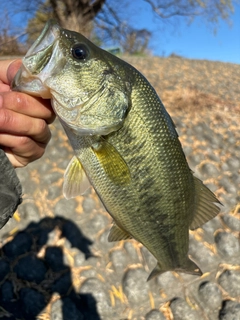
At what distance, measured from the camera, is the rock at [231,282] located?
3.22 m

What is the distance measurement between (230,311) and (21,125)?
252cm

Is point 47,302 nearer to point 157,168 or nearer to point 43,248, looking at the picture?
point 43,248

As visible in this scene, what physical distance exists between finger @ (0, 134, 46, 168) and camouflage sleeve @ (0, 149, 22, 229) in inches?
2.9

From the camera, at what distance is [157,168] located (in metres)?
1.69

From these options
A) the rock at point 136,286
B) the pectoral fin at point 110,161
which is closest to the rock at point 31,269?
the rock at point 136,286

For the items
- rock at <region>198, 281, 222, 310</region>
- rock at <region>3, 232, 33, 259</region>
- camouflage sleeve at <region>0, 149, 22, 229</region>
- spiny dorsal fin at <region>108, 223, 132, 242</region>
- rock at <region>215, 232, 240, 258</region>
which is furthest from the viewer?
rock at <region>215, 232, 240, 258</region>

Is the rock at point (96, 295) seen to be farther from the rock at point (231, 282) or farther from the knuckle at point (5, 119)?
the knuckle at point (5, 119)

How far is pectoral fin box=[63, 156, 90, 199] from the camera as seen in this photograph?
1762 millimetres

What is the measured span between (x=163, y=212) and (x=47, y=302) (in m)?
1.84

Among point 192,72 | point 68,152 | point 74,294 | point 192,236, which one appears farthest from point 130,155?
point 192,72

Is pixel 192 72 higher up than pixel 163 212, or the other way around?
pixel 163 212

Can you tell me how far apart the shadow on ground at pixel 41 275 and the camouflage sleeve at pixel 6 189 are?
4.91 ft

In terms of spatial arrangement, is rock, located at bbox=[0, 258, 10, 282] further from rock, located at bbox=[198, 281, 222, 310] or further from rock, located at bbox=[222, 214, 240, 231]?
rock, located at bbox=[222, 214, 240, 231]

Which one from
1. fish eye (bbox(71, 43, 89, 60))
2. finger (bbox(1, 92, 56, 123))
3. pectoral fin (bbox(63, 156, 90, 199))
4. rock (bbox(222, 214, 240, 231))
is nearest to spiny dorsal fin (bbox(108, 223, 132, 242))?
pectoral fin (bbox(63, 156, 90, 199))
